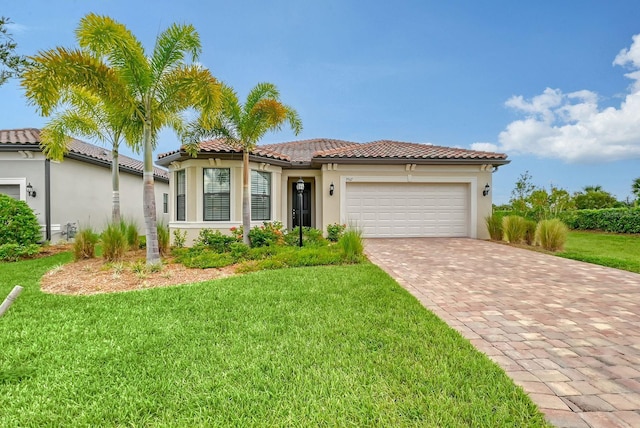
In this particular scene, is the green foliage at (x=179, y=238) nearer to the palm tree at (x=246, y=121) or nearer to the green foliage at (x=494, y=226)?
the palm tree at (x=246, y=121)

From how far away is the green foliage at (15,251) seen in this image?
8.81 m

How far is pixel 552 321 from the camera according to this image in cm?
395

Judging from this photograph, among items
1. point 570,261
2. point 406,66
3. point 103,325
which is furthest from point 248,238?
point 406,66

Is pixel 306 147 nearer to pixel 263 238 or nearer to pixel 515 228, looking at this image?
pixel 263 238

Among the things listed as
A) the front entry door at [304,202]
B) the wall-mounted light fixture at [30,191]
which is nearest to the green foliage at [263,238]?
the front entry door at [304,202]

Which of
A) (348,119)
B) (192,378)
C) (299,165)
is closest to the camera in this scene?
(192,378)

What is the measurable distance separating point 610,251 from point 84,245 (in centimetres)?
1680

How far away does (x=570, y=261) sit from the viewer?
8211 millimetres

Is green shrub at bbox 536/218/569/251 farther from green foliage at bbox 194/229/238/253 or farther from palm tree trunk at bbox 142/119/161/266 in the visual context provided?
A: palm tree trunk at bbox 142/119/161/266

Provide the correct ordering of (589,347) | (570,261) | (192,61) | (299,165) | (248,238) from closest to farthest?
(589,347) < (192,61) < (570,261) < (248,238) < (299,165)

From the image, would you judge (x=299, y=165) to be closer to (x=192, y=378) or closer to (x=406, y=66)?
(x=406, y=66)

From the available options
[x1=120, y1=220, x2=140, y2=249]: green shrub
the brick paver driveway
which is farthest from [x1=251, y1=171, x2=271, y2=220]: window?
the brick paver driveway

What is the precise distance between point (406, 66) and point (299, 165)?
6321 millimetres

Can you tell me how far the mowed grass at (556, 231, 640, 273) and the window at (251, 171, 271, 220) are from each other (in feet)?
32.2
